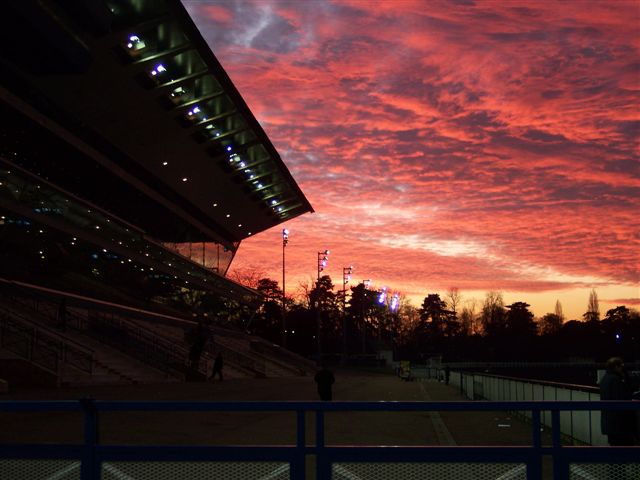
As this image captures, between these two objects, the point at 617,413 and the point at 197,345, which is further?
the point at 197,345

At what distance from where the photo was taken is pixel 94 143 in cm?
4597

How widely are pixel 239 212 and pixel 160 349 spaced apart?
112ft

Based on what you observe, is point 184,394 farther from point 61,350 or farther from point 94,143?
point 94,143

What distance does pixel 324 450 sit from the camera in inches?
234

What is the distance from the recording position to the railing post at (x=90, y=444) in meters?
6.03

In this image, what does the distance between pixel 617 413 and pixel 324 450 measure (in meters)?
5.23

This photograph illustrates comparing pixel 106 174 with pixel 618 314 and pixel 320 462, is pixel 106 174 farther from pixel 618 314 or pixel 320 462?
pixel 618 314

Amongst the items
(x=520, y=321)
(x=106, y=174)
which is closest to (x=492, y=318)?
(x=520, y=321)

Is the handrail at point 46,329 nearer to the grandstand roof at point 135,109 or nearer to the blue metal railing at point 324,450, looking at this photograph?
the grandstand roof at point 135,109

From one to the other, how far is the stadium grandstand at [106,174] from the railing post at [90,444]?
70.7 feet

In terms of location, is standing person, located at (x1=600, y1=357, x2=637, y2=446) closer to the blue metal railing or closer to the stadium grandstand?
the blue metal railing

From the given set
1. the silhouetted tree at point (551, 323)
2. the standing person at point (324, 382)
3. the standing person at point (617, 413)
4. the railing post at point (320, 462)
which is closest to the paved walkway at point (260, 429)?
the standing person at point (324, 382)

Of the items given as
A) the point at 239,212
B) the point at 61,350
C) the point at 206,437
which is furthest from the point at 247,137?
the point at 206,437

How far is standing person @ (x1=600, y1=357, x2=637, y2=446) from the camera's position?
9.38 m
